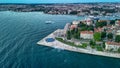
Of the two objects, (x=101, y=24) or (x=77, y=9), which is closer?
(x=101, y=24)

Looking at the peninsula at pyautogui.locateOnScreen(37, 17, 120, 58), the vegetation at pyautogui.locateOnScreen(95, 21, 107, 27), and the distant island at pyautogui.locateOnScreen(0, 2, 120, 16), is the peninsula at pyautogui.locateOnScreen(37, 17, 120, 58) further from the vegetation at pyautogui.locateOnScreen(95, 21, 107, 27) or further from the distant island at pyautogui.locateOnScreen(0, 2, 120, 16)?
the distant island at pyautogui.locateOnScreen(0, 2, 120, 16)

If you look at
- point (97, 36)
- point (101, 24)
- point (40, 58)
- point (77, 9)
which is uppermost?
point (97, 36)

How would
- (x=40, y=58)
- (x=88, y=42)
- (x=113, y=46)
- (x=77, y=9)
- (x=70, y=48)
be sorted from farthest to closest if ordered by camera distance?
(x=77, y=9), (x=88, y=42), (x=70, y=48), (x=113, y=46), (x=40, y=58)

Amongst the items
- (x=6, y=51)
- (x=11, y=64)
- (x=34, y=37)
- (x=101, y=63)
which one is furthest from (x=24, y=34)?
(x=101, y=63)

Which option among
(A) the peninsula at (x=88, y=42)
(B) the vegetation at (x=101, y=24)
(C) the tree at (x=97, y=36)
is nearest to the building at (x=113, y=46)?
(A) the peninsula at (x=88, y=42)

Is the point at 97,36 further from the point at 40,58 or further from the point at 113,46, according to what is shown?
the point at 40,58

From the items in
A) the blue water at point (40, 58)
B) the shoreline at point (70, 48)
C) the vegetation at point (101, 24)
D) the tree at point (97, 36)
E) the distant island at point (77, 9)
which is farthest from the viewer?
the distant island at point (77, 9)

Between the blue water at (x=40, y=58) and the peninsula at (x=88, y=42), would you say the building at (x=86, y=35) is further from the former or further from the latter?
the blue water at (x=40, y=58)

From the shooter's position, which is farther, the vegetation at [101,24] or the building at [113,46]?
the vegetation at [101,24]

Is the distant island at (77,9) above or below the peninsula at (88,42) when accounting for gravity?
A: below

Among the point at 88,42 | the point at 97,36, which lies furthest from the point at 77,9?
the point at 88,42

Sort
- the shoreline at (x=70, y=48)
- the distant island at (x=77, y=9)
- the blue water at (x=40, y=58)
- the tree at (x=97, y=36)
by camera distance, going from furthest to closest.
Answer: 1. the distant island at (x=77, y=9)
2. the tree at (x=97, y=36)
3. the shoreline at (x=70, y=48)
4. the blue water at (x=40, y=58)

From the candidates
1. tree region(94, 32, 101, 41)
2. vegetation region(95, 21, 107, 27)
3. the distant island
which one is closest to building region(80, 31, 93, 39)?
tree region(94, 32, 101, 41)
